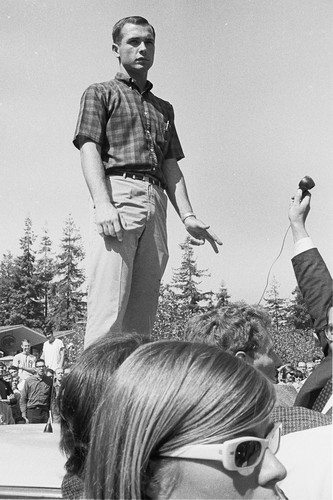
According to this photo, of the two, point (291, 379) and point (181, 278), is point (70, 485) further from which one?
point (291, 379)

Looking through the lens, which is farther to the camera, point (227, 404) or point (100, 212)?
point (100, 212)

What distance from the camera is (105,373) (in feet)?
4.46

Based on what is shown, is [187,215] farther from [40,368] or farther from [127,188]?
[40,368]

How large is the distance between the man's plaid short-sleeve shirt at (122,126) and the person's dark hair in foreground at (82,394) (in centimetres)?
123

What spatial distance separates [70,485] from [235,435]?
0.50 metres

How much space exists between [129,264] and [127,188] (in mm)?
275

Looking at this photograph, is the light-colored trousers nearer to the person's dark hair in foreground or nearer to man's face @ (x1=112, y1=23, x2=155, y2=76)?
man's face @ (x1=112, y1=23, x2=155, y2=76)

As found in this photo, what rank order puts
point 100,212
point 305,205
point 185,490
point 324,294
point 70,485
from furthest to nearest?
point 100,212 → point 305,205 → point 324,294 → point 70,485 → point 185,490

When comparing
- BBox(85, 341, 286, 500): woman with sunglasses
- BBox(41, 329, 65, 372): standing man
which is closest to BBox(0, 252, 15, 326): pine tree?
BBox(41, 329, 65, 372): standing man

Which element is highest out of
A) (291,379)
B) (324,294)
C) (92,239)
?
(92,239)

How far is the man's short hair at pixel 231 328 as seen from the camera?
2.42m

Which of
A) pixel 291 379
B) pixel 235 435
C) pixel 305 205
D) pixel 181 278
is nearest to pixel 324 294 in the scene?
pixel 305 205

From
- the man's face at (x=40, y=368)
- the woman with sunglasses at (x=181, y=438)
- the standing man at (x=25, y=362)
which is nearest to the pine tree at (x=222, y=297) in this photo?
the woman with sunglasses at (x=181, y=438)

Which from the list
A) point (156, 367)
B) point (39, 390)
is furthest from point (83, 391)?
point (39, 390)
